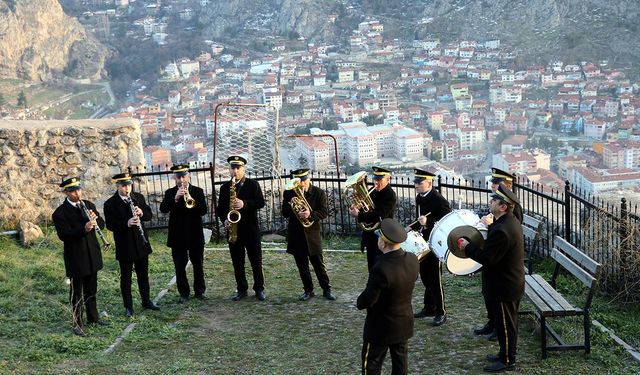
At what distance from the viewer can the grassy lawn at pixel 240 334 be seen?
6.43m

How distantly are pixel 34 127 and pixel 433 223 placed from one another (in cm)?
674

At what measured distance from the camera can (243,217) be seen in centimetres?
836

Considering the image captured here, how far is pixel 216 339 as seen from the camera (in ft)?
23.6

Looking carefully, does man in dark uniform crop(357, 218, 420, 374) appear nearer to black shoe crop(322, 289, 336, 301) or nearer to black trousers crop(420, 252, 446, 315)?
black trousers crop(420, 252, 446, 315)

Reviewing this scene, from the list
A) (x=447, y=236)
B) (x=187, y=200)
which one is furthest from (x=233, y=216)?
(x=447, y=236)

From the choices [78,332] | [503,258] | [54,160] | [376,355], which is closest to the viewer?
[376,355]

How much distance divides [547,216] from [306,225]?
10.7 feet

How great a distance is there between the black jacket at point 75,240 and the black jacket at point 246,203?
1477 mm

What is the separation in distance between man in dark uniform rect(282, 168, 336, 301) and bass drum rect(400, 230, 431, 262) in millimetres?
1563

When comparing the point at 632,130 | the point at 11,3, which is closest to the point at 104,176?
the point at 632,130

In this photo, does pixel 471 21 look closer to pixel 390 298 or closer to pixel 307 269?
pixel 307 269

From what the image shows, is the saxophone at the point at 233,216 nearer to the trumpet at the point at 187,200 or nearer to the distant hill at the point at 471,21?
the trumpet at the point at 187,200

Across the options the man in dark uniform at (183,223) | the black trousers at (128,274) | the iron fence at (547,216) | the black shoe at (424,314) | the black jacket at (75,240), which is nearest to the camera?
the black jacket at (75,240)

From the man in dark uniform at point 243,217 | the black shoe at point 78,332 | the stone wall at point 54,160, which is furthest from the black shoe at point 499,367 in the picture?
the stone wall at point 54,160
